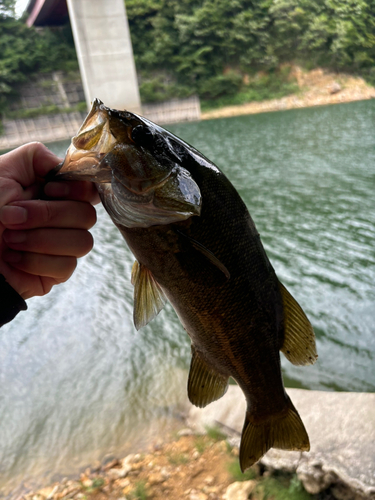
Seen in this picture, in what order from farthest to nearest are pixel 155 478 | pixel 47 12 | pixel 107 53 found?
pixel 47 12 < pixel 107 53 < pixel 155 478

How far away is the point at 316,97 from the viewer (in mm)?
33219

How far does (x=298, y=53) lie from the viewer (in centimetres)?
3791

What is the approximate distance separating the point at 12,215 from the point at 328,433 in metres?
2.53

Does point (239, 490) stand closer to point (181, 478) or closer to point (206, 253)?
point (181, 478)

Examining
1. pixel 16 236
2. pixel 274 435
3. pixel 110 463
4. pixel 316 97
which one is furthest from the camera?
pixel 316 97

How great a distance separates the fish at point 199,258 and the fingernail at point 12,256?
0.98 feet

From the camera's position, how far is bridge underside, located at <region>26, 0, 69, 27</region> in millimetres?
28178

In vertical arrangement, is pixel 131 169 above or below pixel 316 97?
above

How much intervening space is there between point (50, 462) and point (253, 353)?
2725 mm

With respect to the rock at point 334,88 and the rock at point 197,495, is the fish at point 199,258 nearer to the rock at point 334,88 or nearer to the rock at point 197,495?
the rock at point 197,495

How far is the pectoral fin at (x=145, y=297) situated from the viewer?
1.24 meters

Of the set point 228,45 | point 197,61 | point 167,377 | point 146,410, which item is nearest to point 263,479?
point 146,410

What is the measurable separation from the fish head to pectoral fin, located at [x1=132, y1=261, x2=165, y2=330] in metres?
0.21

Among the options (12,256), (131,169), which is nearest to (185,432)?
(12,256)
